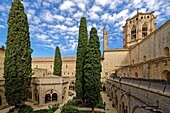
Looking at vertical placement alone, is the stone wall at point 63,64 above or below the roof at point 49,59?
below

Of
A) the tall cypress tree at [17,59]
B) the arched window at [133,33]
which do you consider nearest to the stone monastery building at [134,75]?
the arched window at [133,33]

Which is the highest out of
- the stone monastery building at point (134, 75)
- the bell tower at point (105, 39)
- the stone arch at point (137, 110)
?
the bell tower at point (105, 39)

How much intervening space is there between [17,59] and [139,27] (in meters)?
31.2

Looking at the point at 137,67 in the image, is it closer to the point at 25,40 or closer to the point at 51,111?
the point at 51,111

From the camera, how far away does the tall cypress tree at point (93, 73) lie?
15039 mm

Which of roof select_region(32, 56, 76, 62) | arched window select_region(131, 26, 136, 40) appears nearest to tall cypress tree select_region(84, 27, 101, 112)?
arched window select_region(131, 26, 136, 40)

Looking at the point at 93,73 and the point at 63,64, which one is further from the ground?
the point at 63,64

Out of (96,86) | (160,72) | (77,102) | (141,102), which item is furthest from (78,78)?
(141,102)

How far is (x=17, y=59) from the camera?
13.8m

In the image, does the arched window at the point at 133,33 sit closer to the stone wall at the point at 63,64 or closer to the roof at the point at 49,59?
the stone wall at the point at 63,64

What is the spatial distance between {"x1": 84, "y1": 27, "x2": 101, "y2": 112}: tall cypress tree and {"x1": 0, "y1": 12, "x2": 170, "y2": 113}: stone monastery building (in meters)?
2.66

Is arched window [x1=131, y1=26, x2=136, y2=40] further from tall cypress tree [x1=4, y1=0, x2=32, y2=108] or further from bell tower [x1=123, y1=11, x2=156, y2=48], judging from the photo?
tall cypress tree [x1=4, y1=0, x2=32, y2=108]

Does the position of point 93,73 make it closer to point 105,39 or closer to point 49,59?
point 105,39

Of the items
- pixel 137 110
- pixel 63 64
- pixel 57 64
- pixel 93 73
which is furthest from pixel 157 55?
pixel 63 64
